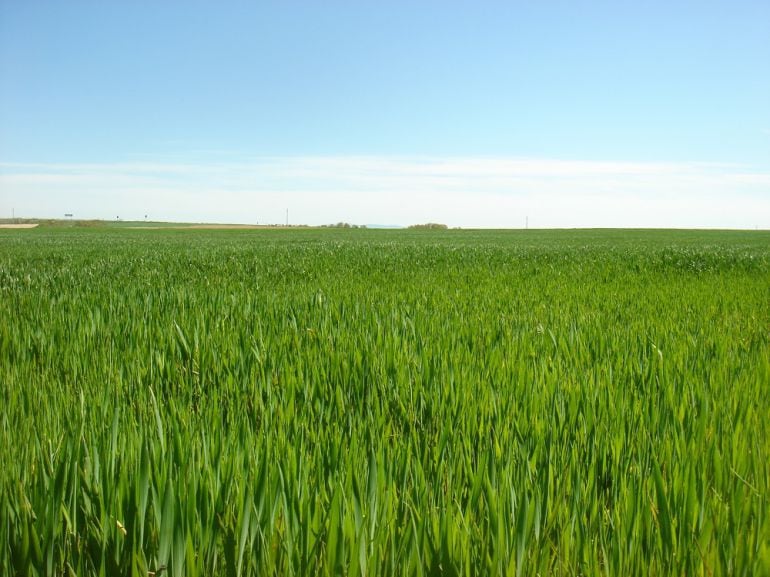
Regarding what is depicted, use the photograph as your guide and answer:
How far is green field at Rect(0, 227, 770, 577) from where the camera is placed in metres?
1.25

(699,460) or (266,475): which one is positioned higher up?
(266,475)

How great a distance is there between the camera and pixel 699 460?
6.06 ft

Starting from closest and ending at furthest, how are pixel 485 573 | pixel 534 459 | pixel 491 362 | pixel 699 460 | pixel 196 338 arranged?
pixel 485 573, pixel 534 459, pixel 699 460, pixel 491 362, pixel 196 338

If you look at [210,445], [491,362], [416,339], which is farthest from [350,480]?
[416,339]

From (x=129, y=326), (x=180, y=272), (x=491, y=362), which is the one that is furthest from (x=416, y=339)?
(x=180, y=272)

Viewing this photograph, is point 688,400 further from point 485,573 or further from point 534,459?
point 485,573

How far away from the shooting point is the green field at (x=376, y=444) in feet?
4.11

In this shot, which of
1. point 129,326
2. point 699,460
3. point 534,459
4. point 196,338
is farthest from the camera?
point 129,326

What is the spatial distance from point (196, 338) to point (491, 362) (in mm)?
1879

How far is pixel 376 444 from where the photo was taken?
74.9 inches

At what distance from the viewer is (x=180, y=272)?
9828mm

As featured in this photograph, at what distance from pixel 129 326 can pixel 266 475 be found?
3.29m

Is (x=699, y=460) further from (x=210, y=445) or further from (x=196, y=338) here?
(x=196, y=338)

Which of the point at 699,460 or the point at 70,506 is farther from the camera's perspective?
the point at 699,460
